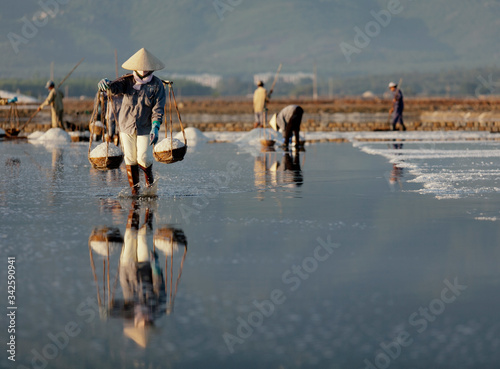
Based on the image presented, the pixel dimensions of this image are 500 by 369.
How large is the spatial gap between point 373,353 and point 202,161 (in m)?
14.5

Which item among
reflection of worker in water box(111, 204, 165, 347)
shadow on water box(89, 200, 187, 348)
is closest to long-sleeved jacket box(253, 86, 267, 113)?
shadow on water box(89, 200, 187, 348)

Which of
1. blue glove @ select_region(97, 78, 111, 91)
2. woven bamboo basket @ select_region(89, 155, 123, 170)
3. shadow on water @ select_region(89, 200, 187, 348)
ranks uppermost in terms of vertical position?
blue glove @ select_region(97, 78, 111, 91)

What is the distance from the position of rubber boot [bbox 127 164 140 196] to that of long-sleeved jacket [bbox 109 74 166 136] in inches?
19.7

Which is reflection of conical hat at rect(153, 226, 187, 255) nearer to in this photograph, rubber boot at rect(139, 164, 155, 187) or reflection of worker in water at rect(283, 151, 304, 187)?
rubber boot at rect(139, 164, 155, 187)

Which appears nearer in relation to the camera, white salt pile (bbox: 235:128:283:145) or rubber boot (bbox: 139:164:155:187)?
rubber boot (bbox: 139:164:155:187)

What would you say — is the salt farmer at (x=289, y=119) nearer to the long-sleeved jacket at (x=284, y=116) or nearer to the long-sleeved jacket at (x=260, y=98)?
the long-sleeved jacket at (x=284, y=116)

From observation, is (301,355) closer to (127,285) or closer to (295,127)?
(127,285)

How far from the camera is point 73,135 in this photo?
28656 millimetres

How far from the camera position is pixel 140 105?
1215 centimetres

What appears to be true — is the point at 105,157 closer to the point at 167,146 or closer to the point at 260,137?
the point at 167,146

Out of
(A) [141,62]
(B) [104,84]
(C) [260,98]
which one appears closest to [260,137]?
(C) [260,98]

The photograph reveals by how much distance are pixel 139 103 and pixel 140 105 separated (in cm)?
3

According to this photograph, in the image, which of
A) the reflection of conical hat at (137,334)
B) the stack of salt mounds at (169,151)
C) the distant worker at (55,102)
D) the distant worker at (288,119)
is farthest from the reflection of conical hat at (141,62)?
the distant worker at (55,102)

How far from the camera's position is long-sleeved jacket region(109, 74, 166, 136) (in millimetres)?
12141
